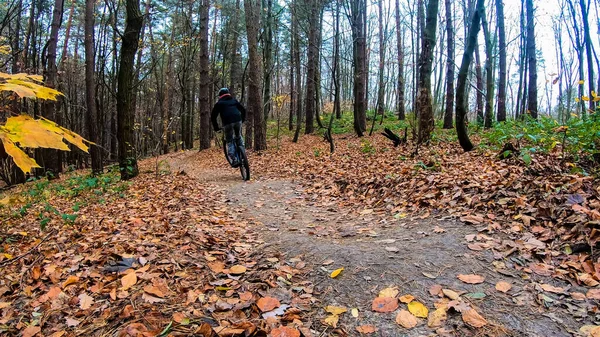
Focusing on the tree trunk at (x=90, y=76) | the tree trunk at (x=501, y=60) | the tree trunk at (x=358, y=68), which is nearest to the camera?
the tree trunk at (x=90, y=76)

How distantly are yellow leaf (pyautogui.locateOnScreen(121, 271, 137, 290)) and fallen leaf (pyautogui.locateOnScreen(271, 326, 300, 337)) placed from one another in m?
1.17

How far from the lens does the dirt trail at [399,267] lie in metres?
1.90

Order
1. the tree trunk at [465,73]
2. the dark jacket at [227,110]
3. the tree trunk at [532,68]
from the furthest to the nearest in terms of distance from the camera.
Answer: the tree trunk at [532,68] → the dark jacket at [227,110] → the tree trunk at [465,73]

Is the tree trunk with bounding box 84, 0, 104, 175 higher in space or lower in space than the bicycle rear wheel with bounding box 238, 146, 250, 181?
higher

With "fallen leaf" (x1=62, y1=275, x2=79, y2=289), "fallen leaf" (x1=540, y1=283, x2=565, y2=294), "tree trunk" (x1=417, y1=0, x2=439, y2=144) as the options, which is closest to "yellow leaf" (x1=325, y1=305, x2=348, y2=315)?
"fallen leaf" (x1=540, y1=283, x2=565, y2=294)

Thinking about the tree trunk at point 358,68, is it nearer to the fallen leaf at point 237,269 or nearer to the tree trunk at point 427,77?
the tree trunk at point 427,77

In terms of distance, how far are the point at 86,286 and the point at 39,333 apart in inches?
18.1

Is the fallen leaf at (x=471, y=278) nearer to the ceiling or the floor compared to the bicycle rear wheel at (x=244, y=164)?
nearer to the floor

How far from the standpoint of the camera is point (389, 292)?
222 centimetres

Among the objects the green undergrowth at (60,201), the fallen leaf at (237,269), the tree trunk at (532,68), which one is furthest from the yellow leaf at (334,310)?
the tree trunk at (532,68)

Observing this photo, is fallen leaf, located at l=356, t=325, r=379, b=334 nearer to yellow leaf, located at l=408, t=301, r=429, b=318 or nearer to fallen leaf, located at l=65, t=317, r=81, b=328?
yellow leaf, located at l=408, t=301, r=429, b=318

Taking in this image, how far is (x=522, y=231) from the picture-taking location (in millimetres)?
2945

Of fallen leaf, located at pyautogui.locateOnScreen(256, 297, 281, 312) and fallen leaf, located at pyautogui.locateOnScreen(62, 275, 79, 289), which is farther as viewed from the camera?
fallen leaf, located at pyautogui.locateOnScreen(62, 275, 79, 289)

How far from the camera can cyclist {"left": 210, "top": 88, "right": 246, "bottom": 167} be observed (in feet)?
24.3
